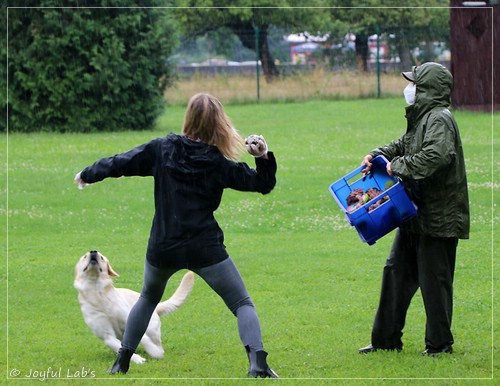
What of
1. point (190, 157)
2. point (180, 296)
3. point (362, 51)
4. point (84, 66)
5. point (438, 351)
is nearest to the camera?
point (190, 157)

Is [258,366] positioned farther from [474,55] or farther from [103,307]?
[474,55]

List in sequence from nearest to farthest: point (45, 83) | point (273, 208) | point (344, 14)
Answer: point (273, 208) < point (45, 83) < point (344, 14)

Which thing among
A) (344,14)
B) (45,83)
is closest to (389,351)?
(45,83)

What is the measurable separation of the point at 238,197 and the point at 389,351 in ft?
31.3

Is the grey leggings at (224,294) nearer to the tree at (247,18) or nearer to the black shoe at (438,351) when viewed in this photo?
the black shoe at (438,351)

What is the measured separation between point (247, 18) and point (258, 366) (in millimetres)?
36658

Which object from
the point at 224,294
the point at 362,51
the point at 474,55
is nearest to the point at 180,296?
the point at 224,294

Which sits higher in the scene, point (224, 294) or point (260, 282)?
point (224, 294)

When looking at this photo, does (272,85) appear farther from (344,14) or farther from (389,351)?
(389,351)

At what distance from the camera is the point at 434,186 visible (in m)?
6.81

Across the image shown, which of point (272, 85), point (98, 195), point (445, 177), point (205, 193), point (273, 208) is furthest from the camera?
point (272, 85)

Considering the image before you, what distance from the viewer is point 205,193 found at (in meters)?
6.30

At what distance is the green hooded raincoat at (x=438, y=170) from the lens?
6.71m

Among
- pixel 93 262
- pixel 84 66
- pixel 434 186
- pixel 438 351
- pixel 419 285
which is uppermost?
pixel 434 186
